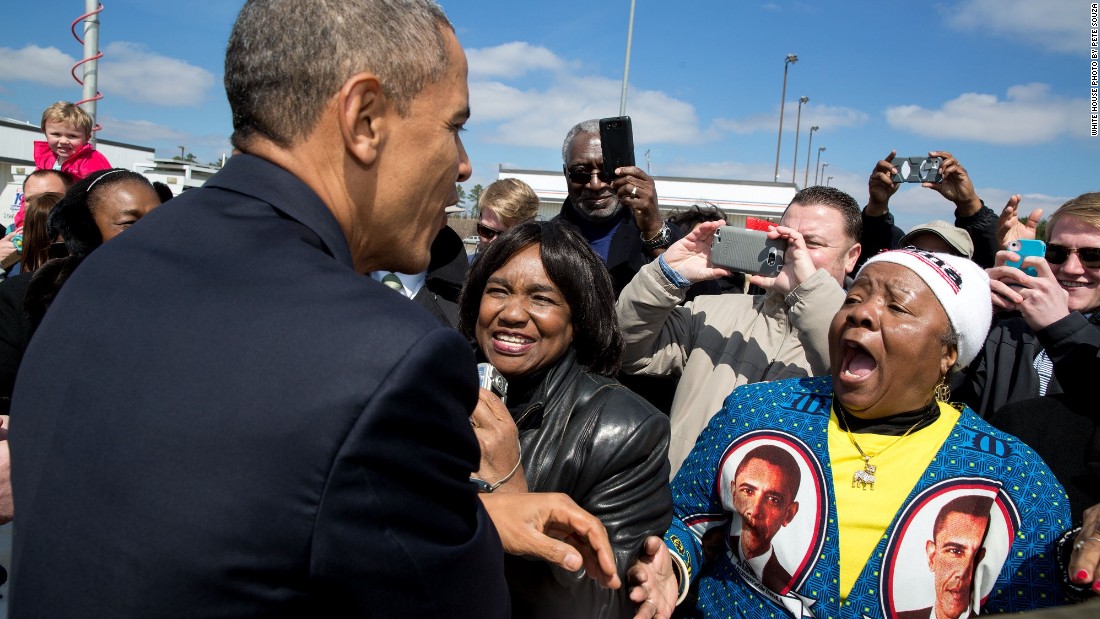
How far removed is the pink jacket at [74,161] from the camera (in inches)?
219

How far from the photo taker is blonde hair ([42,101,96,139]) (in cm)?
546

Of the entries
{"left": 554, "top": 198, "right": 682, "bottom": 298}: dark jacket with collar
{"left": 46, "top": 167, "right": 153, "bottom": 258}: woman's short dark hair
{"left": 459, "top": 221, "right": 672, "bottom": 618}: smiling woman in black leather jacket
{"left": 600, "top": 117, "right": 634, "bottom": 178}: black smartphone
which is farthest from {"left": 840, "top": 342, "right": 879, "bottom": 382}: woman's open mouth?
{"left": 46, "top": 167, "right": 153, "bottom": 258}: woman's short dark hair

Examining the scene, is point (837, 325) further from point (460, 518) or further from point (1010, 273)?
point (460, 518)

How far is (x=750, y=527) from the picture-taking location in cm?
225

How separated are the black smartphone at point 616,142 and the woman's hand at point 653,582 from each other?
246 centimetres

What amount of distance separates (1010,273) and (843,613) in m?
1.57

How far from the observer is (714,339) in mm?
3361

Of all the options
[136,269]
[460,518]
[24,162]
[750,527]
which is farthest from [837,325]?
[24,162]

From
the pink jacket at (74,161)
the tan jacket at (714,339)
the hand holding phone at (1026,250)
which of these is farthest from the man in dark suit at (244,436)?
the pink jacket at (74,161)

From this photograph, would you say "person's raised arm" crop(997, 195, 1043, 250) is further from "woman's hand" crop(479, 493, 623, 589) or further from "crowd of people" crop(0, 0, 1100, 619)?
"woman's hand" crop(479, 493, 623, 589)

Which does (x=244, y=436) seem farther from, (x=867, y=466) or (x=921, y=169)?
(x=921, y=169)

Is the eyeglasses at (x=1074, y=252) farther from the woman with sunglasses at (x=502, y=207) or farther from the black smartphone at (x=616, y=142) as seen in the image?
the woman with sunglasses at (x=502, y=207)

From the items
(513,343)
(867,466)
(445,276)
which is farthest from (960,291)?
(445,276)

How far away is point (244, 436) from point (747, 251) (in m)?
2.67
